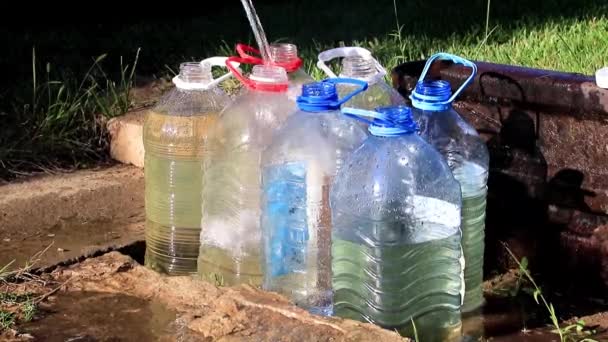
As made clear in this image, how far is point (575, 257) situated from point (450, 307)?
56cm

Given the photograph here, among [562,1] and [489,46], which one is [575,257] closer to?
[489,46]

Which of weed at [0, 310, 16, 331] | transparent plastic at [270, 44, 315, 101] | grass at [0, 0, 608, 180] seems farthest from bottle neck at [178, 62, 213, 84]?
grass at [0, 0, 608, 180]

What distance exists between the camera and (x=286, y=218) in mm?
2818

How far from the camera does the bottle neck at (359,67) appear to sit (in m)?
2.89

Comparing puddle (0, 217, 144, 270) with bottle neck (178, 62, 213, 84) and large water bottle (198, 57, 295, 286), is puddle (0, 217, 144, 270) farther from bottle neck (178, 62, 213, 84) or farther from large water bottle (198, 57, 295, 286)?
bottle neck (178, 62, 213, 84)

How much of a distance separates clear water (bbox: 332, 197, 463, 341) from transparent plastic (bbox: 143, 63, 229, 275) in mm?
672

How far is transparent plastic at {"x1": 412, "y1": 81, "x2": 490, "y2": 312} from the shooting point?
2.83 meters

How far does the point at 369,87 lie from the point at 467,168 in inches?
14.4

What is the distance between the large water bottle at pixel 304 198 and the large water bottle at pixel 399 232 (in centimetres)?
12

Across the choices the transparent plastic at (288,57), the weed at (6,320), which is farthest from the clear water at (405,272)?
the weed at (6,320)

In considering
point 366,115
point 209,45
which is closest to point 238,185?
point 366,115

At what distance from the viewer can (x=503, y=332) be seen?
2795 millimetres

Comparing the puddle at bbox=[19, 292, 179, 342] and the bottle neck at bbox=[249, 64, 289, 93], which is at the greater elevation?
the bottle neck at bbox=[249, 64, 289, 93]

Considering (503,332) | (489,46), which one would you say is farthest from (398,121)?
(489,46)
